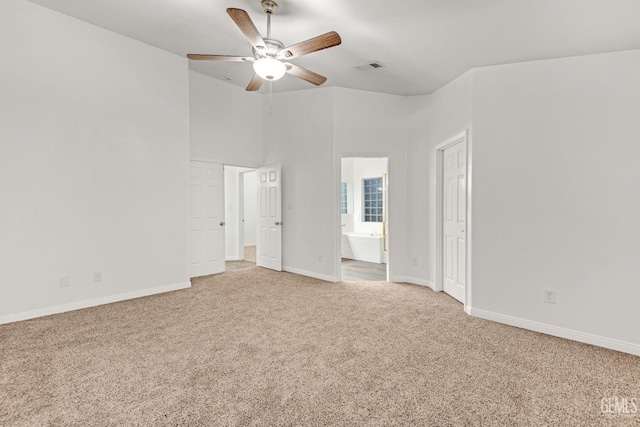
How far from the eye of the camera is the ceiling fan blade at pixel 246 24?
226cm

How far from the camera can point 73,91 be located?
3.67 metres

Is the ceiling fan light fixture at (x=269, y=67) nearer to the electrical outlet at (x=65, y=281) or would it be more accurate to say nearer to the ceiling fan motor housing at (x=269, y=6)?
the ceiling fan motor housing at (x=269, y=6)

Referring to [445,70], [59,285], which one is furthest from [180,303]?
[445,70]

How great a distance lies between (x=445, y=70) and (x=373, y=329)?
3.19m

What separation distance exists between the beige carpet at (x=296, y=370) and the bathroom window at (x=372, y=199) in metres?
4.66

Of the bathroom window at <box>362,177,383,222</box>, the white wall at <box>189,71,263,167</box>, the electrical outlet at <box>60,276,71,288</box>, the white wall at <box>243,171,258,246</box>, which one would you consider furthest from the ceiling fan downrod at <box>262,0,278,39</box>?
the white wall at <box>243,171,258,246</box>

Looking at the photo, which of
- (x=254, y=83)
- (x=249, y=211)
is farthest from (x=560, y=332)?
(x=249, y=211)

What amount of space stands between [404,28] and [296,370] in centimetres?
325

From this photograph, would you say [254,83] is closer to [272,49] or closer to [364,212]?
[272,49]

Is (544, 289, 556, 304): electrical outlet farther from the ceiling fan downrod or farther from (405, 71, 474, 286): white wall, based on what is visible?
the ceiling fan downrod

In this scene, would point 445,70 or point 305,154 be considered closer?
point 445,70

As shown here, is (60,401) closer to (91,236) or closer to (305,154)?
(91,236)

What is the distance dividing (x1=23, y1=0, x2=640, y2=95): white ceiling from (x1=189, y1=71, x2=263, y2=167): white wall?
1.17 meters

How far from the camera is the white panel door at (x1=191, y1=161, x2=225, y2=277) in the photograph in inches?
213
